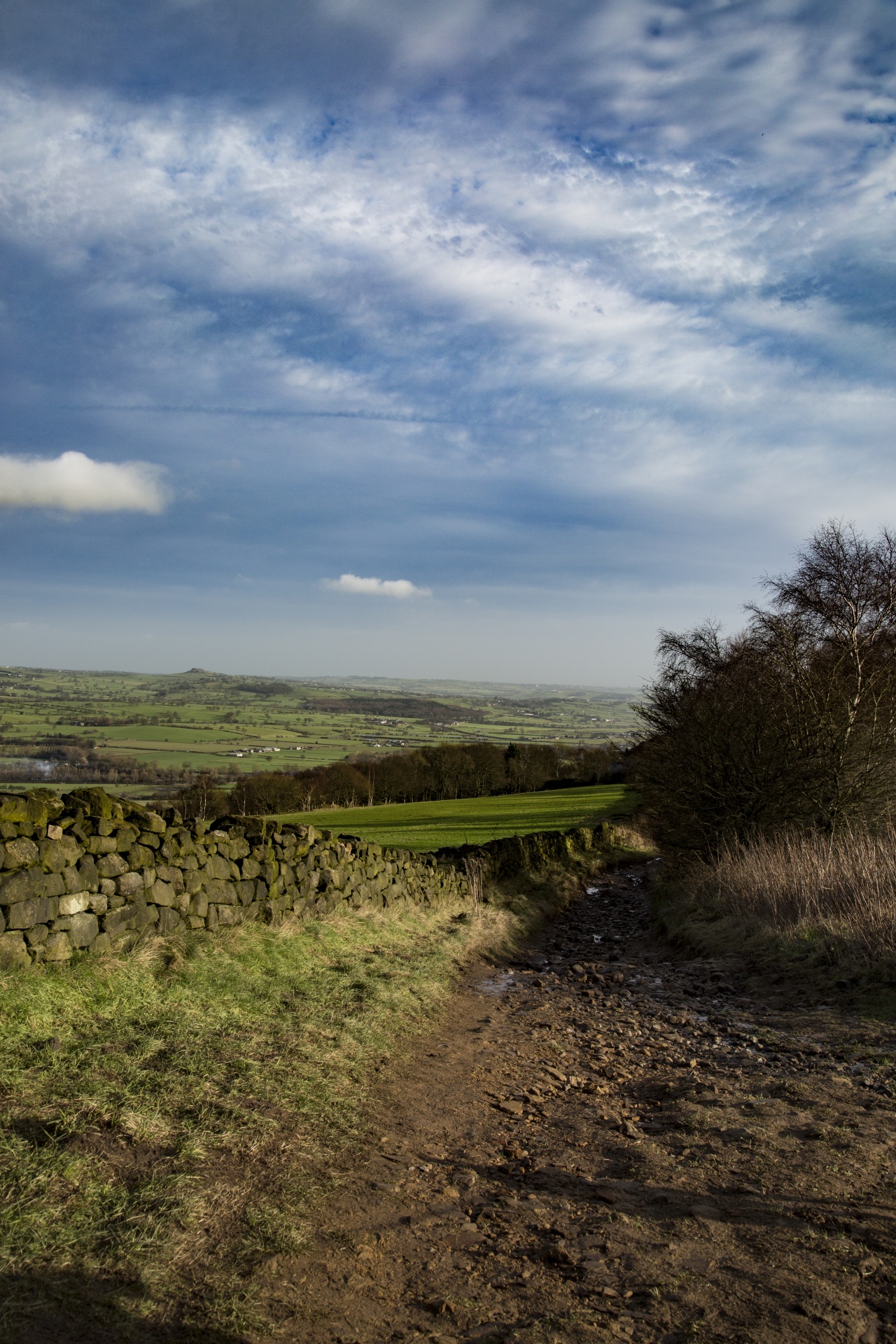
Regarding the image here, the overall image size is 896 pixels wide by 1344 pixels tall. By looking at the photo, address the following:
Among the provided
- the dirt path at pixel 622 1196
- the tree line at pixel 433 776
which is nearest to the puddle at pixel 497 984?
the dirt path at pixel 622 1196

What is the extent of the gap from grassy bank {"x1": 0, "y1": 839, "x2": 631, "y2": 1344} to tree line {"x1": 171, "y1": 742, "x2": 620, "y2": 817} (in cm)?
4438

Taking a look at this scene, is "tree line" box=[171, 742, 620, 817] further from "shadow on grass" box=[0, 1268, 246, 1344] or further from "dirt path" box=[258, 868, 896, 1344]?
"shadow on grass" box=[0, 1268, 246, 1344]

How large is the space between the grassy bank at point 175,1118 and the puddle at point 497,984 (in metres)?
1.38

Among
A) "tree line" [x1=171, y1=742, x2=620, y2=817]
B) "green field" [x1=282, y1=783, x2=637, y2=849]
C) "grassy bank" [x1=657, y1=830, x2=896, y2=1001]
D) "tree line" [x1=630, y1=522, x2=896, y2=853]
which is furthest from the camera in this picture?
"tree line" [x1=171, y1=742, x2=620, y2=817]

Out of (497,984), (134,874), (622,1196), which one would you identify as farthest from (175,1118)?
(497,984)

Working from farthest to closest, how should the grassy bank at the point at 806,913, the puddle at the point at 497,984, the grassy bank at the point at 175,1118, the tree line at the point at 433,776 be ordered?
the tree line at the point at 433,776
the puddle at the point at 497,984
the grassy bank at the point at 806,913
the grassy bank at the point at 175,1118

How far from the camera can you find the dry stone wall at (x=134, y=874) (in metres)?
6.20

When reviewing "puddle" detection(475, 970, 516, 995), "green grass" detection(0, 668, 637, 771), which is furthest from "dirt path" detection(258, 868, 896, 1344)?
"green grass" detection(0, 668, 637, 771)

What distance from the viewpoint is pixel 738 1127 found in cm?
500

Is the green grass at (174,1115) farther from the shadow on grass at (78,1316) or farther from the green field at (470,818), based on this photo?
the green field at (470,818)

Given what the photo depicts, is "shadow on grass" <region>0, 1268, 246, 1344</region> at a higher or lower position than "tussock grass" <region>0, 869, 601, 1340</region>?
higher

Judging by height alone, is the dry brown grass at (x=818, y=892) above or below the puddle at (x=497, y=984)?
above

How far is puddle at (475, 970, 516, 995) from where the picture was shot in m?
9.74

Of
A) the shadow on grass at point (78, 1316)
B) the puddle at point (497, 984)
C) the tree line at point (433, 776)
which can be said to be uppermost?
the shadow on grass at point (78, 1316)
